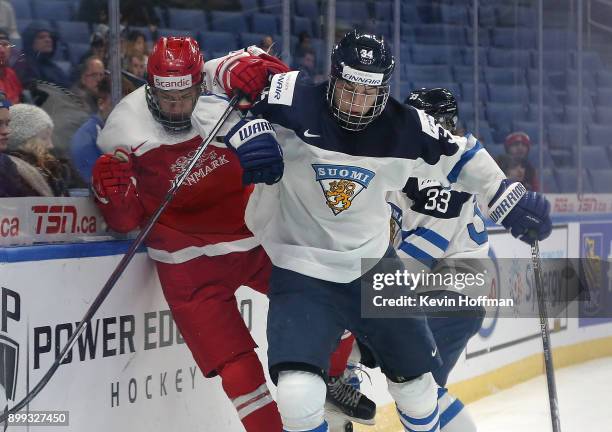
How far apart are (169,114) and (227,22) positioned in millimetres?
1309

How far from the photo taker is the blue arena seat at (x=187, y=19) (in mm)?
3938

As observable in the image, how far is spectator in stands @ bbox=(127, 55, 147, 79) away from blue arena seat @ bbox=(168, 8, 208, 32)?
0.46 m

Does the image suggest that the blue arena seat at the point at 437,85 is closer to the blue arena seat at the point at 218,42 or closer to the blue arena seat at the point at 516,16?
the blue arena seat at the point at 516,16

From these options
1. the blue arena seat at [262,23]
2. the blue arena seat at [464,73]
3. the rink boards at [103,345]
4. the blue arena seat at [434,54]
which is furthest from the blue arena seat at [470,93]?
the rink boards at [103,345]

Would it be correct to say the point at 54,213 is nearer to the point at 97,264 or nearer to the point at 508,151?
the point at 97,264

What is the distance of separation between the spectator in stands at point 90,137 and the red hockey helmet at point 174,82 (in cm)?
22

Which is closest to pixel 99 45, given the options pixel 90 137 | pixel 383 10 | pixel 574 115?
pixel 90 137

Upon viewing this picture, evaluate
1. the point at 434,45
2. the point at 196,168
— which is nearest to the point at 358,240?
the point at 196,168

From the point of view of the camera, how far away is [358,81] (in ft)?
8.34

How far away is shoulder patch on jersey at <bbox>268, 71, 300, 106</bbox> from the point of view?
103 inches

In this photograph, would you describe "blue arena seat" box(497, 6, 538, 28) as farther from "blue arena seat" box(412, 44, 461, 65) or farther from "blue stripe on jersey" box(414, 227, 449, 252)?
"blue stripe on jersey" box(414, 227, 449, 252)

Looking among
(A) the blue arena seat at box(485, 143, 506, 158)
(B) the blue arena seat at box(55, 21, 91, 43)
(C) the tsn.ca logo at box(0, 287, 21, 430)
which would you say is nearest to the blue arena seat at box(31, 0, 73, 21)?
(B) the blue arena seat at box(55, 21, 91, 43)

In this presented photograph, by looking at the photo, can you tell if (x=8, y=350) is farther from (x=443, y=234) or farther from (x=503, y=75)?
(x=503, y=75)

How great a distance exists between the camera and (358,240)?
268 centimetres
